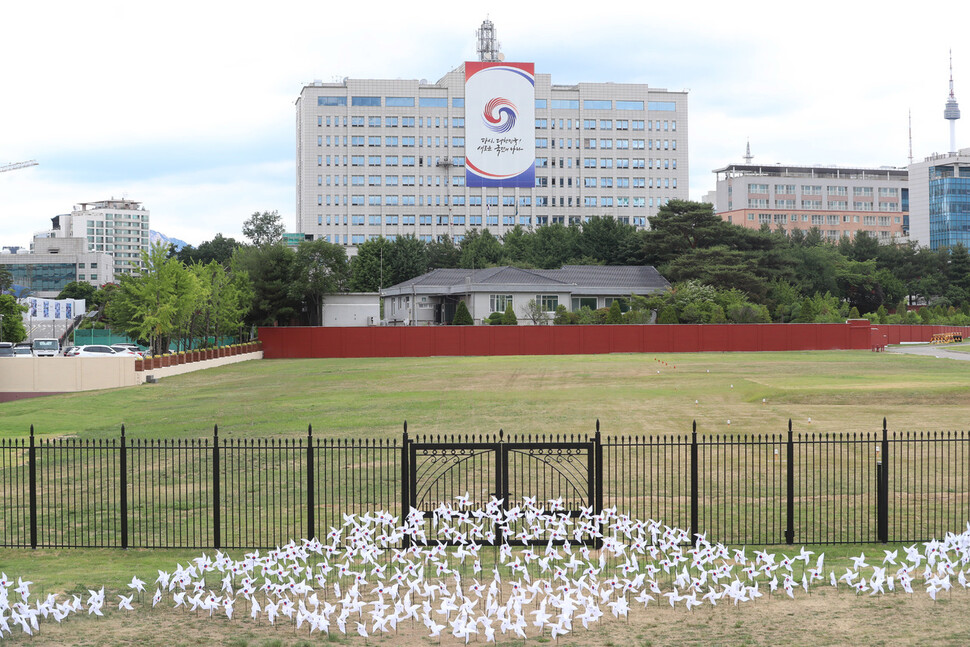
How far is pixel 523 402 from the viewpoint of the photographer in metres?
36.1

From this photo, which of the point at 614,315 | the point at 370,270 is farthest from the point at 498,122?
the point at 614,315

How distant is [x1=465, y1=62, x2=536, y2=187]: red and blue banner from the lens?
141125mm

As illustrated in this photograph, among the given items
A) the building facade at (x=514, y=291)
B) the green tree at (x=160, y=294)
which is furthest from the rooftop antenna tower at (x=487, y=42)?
the green tree at (x=160, y=294)

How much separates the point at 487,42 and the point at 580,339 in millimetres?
100741

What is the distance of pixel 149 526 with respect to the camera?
667 inches

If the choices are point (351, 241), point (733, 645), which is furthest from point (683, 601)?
point (351, 241)

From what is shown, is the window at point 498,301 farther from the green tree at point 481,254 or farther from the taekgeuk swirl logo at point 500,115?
the taekgeuk swirl logo at point 500,115

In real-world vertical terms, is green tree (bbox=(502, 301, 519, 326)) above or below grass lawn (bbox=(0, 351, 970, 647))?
above

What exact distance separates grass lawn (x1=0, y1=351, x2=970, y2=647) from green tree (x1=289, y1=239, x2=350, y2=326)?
17.0m

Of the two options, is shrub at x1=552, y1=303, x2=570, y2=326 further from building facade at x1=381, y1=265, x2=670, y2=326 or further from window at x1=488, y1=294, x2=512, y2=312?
window at x1=488, y1=294, x2=512, y2=312

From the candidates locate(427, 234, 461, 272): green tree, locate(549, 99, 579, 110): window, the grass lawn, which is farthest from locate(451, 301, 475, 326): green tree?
locate(549, 99, 579, 110): window

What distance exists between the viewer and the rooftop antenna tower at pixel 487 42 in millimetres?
162250

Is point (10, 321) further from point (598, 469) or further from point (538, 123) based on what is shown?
point (538, 123)

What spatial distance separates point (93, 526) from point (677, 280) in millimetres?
79626
